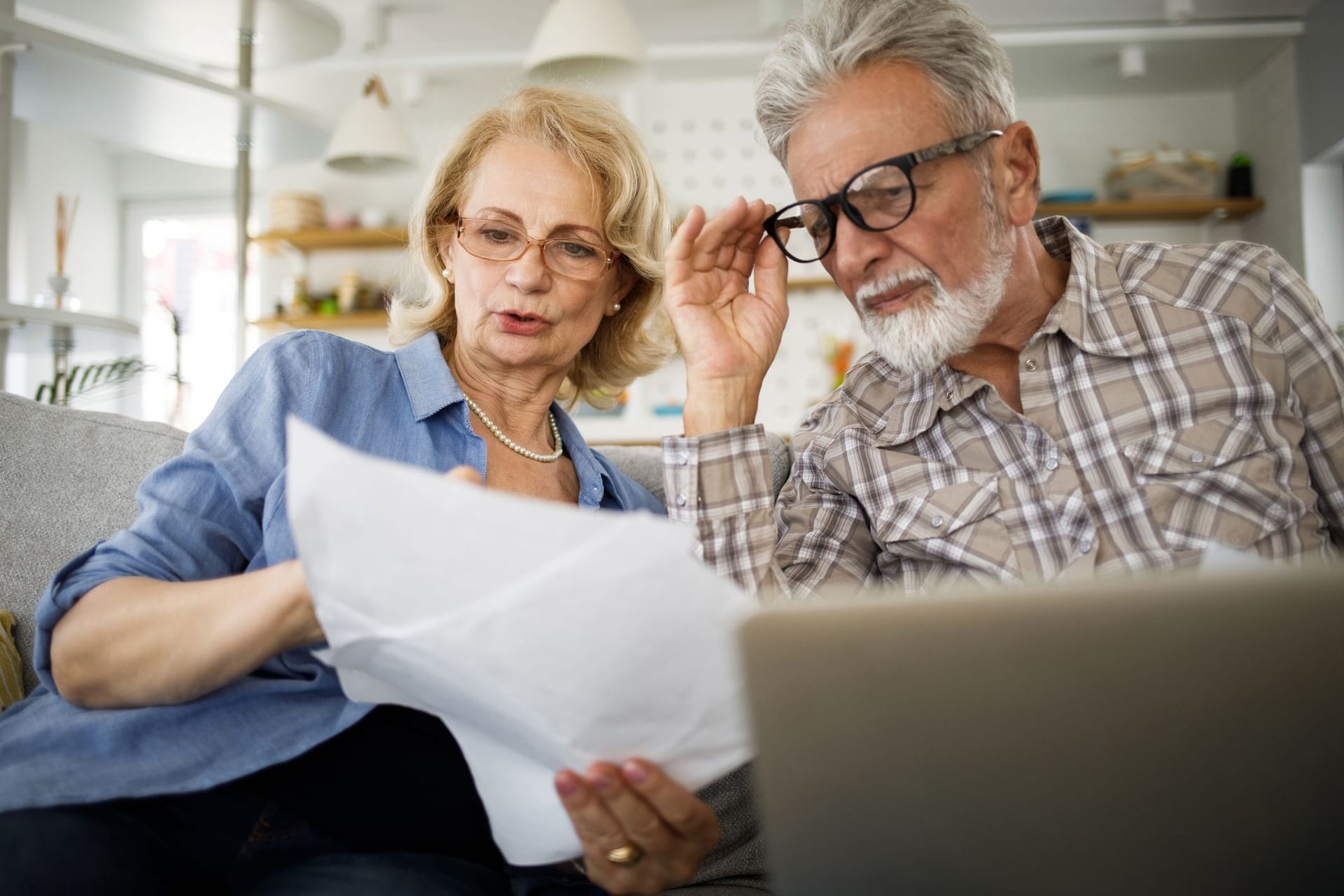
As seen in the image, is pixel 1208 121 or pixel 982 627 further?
pixel 1208 121

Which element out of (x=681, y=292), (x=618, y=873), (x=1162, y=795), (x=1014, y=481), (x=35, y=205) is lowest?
(x=618, y=873)

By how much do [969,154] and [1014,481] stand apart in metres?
0.41

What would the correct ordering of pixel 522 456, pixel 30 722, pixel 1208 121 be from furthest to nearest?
pixel 1208 121 → pixel 522 456 → pixel 30 722

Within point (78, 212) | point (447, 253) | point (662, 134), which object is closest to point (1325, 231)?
point (662, 134)

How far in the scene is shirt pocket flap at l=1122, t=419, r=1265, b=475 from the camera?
3.98 feet

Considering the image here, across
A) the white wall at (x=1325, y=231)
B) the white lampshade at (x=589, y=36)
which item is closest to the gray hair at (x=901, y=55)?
the white lampshade at (x=589, y=36)

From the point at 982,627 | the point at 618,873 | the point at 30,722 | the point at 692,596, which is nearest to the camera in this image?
the point at 982,627

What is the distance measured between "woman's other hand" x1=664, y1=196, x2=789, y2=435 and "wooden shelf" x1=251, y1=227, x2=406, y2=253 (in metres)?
4.36

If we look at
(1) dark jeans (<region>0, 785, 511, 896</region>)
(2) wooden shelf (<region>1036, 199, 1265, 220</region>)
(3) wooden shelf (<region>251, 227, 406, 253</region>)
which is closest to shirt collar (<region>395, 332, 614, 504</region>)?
A: (1) dark jeans (<region>0, 785, 511, 896</region>)

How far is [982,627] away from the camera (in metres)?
0.52

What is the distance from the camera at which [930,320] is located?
1295 millimetres

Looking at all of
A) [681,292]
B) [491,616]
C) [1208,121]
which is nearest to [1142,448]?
[681,292]

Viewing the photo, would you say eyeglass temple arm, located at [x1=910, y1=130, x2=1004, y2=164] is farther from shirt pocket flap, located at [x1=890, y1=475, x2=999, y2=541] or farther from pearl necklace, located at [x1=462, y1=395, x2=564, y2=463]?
pearl necklace, located at [x1=462, y1=395, x2=564, y2=463]

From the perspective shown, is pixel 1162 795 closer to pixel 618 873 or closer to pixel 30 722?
pixel 618 873
